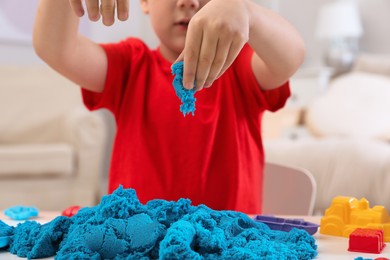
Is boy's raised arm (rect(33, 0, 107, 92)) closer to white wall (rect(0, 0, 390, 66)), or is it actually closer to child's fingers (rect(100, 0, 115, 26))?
child's fingers (rect(100, 0, 115, 26))

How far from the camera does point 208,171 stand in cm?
110

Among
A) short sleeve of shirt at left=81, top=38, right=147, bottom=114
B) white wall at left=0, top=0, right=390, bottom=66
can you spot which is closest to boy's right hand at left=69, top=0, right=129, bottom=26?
short sleeve of shirt at left=81, top=38, right=147, bottom=114

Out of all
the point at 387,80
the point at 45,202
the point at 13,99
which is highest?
the point at 387,80

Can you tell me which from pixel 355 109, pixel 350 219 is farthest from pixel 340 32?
pixel 350 219

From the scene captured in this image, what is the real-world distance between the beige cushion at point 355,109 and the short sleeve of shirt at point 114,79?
2057 millimetres

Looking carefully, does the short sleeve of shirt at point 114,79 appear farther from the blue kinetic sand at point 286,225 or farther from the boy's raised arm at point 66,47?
the blue kinetic sand at point 286,225

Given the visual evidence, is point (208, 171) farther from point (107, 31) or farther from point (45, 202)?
point (107, 31)

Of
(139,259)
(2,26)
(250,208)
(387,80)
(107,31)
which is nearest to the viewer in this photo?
(139,259)

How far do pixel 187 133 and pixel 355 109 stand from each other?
89.9 inches

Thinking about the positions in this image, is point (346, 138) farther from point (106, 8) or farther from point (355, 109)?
point (106, 8)

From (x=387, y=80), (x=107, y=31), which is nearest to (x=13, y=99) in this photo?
(x=107, y=31)

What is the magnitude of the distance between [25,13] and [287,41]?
3291 millimetres

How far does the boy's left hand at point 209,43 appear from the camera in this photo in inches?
24.0

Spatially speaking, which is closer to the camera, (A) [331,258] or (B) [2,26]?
(A) [331,258]
